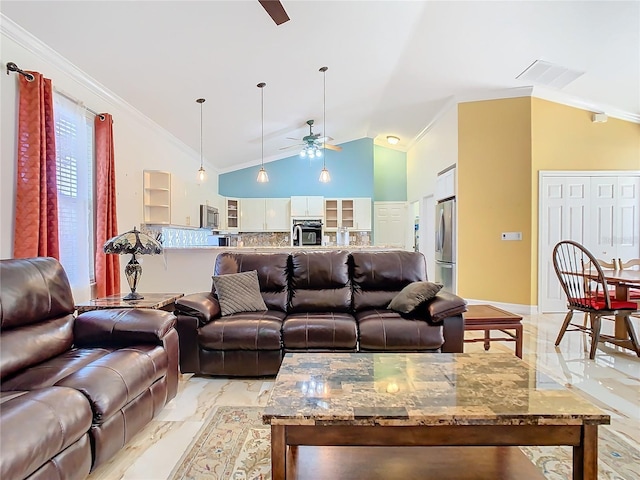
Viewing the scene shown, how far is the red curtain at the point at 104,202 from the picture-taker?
3.67m

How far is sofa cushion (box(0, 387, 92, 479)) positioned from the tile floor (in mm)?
321

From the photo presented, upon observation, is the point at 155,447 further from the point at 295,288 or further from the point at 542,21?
the point at 542,21

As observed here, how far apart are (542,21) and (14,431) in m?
4.88

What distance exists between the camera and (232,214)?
8.34 m

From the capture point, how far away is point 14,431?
1152 millimetres

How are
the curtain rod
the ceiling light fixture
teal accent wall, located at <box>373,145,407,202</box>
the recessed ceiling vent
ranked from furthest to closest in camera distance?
teal accent wall, located at <box>373,145,407,202</box> → the ceiling light fixture → the recessed ceiling vent → the curtain rod

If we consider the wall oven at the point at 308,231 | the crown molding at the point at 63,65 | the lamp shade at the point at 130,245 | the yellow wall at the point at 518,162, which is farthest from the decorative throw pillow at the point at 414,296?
the wall oven at the point at 308,231

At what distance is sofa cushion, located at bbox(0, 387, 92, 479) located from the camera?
112 centimetres

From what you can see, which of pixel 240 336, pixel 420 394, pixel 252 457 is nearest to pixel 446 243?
pixel 240 336

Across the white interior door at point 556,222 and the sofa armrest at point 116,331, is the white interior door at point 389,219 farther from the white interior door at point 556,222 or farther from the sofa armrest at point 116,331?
the sofa armrest at point 116,331

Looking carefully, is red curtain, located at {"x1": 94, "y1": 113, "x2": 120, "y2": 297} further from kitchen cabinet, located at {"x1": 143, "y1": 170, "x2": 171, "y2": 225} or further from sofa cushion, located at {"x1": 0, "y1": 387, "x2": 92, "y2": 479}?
sofa cushion, located at {"x1": 0, "y1": 387, "x2": 92, "y2": 479}

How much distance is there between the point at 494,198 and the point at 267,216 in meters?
4.86

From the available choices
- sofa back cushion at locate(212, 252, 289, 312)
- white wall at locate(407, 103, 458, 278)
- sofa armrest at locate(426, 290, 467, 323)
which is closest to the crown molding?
sofa back cushion at locate(212, 252, 289, 312)

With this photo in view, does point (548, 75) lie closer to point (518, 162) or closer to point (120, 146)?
point (518, 162)
